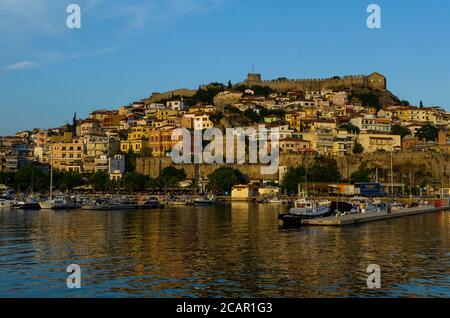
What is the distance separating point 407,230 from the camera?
30.6 meters

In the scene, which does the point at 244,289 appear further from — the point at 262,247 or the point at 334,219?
the point at 334,219

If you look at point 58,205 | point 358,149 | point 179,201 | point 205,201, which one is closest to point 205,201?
point 205,201

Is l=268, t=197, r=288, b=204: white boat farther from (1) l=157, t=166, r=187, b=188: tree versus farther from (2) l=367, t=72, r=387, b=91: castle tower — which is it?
(2) l=367, t=72, r=387, b=91: castle tower

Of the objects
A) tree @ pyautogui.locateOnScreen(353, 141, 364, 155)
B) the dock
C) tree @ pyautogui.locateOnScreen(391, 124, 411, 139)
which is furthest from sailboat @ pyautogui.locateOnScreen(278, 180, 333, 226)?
tree @ pyautogui.locateOnScreen(391, 124, 411, 139)

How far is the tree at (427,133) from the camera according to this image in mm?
84250

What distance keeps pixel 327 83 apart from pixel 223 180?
46.5m

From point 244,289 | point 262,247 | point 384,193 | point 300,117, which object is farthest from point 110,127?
point 244,289

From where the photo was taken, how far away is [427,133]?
84562 millimetres

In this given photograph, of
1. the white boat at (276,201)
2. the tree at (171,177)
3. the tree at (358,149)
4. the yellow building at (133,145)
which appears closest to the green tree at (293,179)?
the white boat at (276,201)

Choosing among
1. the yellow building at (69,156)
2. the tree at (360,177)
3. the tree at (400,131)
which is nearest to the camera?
the tree at (360,177)

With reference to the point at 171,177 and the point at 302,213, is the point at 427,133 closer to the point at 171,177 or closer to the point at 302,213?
the point at 171,177

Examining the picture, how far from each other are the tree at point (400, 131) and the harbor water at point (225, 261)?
55.7 m

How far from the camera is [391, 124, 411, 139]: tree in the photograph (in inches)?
3372

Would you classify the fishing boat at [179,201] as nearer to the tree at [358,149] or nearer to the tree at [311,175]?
the tree at [311,175]
